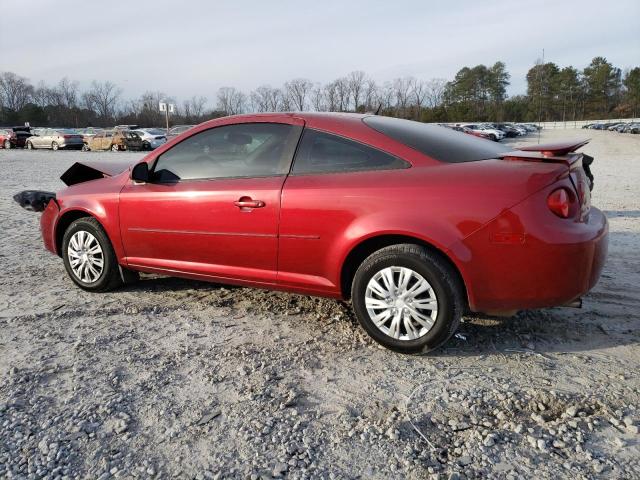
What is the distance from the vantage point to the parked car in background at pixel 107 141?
102ft

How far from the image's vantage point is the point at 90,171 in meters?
4.98

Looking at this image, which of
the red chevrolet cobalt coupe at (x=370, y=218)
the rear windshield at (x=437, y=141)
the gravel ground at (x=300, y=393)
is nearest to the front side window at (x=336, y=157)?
the red chevrolet cobalt coupe at (x=370, y=218)

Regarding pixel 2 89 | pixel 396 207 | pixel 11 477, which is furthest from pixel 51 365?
pixel 2 89

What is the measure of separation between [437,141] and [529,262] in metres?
1.05

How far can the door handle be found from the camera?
3529mm

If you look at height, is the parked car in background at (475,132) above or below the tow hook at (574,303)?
above

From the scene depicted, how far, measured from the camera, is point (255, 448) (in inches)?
91.6

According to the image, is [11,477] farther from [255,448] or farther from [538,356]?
[538,356]

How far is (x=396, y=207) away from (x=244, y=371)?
1337 mm

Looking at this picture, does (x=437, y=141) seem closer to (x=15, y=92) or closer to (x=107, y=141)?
(x=107, y=141)

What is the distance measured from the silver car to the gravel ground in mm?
34555

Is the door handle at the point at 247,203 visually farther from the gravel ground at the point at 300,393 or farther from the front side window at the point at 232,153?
the gravel ground at the point at 300,393

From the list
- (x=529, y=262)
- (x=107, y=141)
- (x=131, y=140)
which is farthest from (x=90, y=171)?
(x=107, y=141)

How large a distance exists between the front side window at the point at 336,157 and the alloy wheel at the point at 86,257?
204 centimetres
